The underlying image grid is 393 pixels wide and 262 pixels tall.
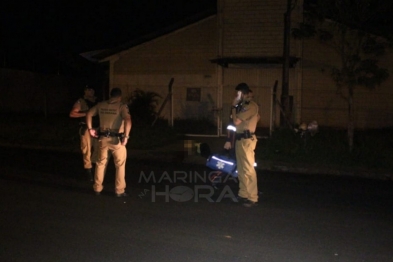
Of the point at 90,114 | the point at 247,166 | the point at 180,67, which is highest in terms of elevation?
the point at 180,67

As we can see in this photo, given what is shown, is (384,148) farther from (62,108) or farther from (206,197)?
(62,108)

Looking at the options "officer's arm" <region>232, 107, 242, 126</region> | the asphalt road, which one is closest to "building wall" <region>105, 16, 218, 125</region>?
the asphalt road

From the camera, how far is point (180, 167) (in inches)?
525

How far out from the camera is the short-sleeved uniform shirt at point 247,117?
29.0 ft

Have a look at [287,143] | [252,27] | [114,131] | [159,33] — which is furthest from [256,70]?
[114,131]

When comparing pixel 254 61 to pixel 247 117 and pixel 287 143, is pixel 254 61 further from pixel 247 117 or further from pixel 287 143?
pixel 247 117

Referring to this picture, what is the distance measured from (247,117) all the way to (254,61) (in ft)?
43.1

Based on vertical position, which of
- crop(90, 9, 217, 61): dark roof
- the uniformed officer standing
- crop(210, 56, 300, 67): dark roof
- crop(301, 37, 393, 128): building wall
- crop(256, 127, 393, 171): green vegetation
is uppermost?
crop(90, 9, 217, 61): dark roof

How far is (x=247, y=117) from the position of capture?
29.1 ft

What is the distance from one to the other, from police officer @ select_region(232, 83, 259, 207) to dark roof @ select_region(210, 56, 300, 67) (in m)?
12.4

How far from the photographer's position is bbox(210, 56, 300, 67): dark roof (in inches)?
829

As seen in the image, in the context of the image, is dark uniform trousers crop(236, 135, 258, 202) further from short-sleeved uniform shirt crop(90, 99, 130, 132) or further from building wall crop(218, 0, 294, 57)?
building wall crop(218, 0, 294, 57)

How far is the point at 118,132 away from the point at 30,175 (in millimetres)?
2976

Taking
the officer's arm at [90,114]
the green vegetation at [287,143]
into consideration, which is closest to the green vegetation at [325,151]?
the green vegetation at [287,143]
